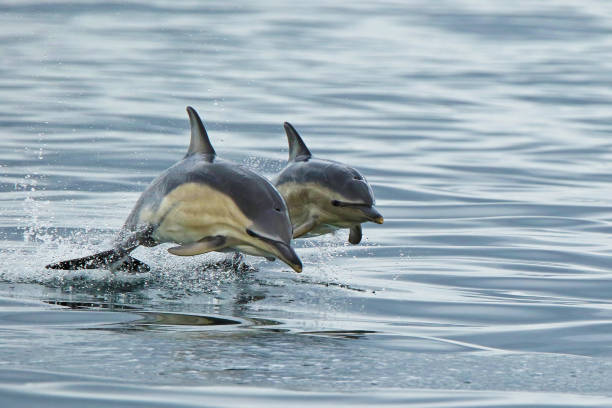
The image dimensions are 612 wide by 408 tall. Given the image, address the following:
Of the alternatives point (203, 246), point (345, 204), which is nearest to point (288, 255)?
point (203, 246)

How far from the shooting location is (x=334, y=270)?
8.25m

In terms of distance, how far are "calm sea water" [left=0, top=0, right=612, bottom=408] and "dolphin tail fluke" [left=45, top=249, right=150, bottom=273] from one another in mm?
122

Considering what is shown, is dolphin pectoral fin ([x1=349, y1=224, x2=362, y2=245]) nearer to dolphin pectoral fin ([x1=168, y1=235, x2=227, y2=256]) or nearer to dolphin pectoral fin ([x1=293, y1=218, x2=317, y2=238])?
dolphin pectoral fin ([x1=293, y1=218, x2=317, y2=238])

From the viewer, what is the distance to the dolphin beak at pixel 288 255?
621 cm

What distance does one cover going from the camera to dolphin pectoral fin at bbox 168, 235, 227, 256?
649cm

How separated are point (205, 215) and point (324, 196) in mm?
930

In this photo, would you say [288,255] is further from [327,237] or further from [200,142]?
[327,237]

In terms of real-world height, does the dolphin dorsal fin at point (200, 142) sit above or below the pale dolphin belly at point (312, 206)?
above

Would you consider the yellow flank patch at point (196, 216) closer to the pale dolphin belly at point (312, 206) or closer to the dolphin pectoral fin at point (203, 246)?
the dolphin pectoral fin at point (203, 246)

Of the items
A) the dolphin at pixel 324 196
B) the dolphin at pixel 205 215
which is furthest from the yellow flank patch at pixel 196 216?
the dolphin at pixel 324 196

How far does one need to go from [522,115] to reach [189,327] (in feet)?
42.1

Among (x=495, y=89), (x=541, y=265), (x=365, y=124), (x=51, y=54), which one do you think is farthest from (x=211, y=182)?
(x=51, y=54)

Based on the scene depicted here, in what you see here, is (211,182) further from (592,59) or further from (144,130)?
(592,59)

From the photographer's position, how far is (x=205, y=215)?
21.7ft
